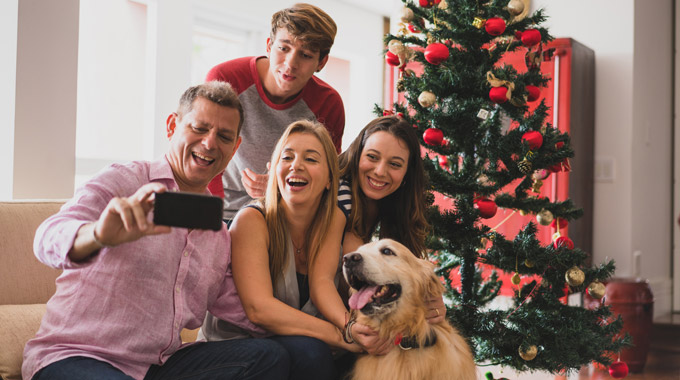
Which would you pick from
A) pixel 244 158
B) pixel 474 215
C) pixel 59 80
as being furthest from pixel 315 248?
pixel 59 80

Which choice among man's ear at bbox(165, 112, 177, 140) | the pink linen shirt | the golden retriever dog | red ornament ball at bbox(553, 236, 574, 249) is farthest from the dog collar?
red ornament ball at bbox(553, 236, 574, 249)

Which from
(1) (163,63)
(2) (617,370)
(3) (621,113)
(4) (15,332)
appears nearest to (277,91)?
(4) (15,332)

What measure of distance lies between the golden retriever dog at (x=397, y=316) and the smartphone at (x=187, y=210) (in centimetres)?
71

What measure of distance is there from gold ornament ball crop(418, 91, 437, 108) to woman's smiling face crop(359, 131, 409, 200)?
324 mm

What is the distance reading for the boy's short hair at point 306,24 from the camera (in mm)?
1994

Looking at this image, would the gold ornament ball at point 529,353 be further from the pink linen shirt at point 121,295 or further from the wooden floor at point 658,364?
the pink linen shirt at point 121,295

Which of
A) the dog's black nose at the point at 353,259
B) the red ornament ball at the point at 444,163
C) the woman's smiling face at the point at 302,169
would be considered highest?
the red ornament ball at the point at 444,163

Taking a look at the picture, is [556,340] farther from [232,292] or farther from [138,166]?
[138,166]

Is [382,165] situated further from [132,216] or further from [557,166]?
[132,216]

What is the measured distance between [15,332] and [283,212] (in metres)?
0.79

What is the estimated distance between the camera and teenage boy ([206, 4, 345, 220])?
2014 mm

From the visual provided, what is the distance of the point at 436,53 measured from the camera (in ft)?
7.57

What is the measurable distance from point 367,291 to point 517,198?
1059 millimetres

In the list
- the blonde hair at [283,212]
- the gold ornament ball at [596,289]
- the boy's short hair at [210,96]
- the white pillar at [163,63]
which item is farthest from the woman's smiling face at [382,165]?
the white pillar at [163,63]
